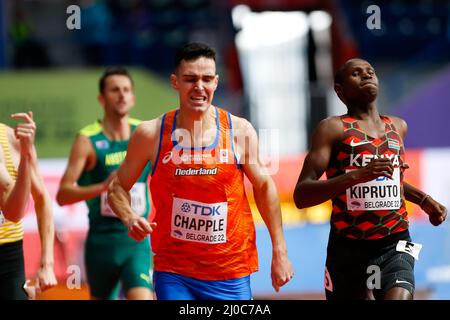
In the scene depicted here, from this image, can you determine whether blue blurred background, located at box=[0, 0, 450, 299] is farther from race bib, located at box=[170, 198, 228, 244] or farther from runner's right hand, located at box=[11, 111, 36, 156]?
runner's right hand, located at box=[11, 111, 36, 156]

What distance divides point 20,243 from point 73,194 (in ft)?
5.34

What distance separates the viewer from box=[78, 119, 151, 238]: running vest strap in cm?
782

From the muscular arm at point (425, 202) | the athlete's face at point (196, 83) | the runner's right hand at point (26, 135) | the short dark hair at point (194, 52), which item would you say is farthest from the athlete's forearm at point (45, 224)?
the muscular arm at point (425, 202)

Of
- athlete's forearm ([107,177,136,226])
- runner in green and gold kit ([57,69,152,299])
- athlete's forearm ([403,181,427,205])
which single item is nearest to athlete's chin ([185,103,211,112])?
→ athlete's forearm ([107,177,136,226])

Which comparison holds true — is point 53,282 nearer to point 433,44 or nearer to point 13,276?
point 13,276

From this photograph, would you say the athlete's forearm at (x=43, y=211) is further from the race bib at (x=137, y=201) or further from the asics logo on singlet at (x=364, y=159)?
the asics logo on singlet at (x=364, y=159)

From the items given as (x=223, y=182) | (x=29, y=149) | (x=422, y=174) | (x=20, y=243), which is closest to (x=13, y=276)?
(x=20, y=243)

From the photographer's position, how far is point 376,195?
5.76 metres

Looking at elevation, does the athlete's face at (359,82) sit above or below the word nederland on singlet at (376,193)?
above

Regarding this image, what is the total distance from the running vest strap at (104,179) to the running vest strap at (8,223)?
1.80 m

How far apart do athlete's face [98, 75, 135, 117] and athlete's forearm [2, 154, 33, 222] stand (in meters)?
2.47

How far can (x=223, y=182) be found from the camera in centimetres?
569

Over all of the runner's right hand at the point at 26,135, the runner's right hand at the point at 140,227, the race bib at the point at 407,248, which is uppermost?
the runner's right hand at the point at 26,135

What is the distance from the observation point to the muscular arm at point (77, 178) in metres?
7.55
